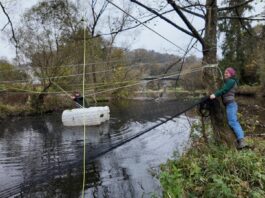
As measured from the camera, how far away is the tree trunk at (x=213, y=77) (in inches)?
255

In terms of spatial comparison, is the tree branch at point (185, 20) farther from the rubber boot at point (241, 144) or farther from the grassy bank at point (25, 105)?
the grassy bank at point (25, 105)

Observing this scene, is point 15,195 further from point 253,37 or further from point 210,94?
point 253,37

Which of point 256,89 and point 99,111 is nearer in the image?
point 99,111

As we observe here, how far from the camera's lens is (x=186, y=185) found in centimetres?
523

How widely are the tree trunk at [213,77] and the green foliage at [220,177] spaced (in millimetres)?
529

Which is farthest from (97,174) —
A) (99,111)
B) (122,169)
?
(99,111)

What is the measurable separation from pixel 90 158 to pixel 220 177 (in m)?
2.14

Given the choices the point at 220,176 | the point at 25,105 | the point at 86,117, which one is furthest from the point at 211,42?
the point at 25,105

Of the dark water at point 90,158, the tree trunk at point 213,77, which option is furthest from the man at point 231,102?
the dark water at point 90,158

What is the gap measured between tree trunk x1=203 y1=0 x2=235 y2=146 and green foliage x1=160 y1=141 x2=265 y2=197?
53 cm

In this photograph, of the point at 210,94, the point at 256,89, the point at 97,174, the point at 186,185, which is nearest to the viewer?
the point at 186,185

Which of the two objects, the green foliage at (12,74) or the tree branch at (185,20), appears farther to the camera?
the green foliage at (12,74)

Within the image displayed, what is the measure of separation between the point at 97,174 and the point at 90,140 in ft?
17.4

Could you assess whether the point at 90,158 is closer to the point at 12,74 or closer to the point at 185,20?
the point at 185,20
